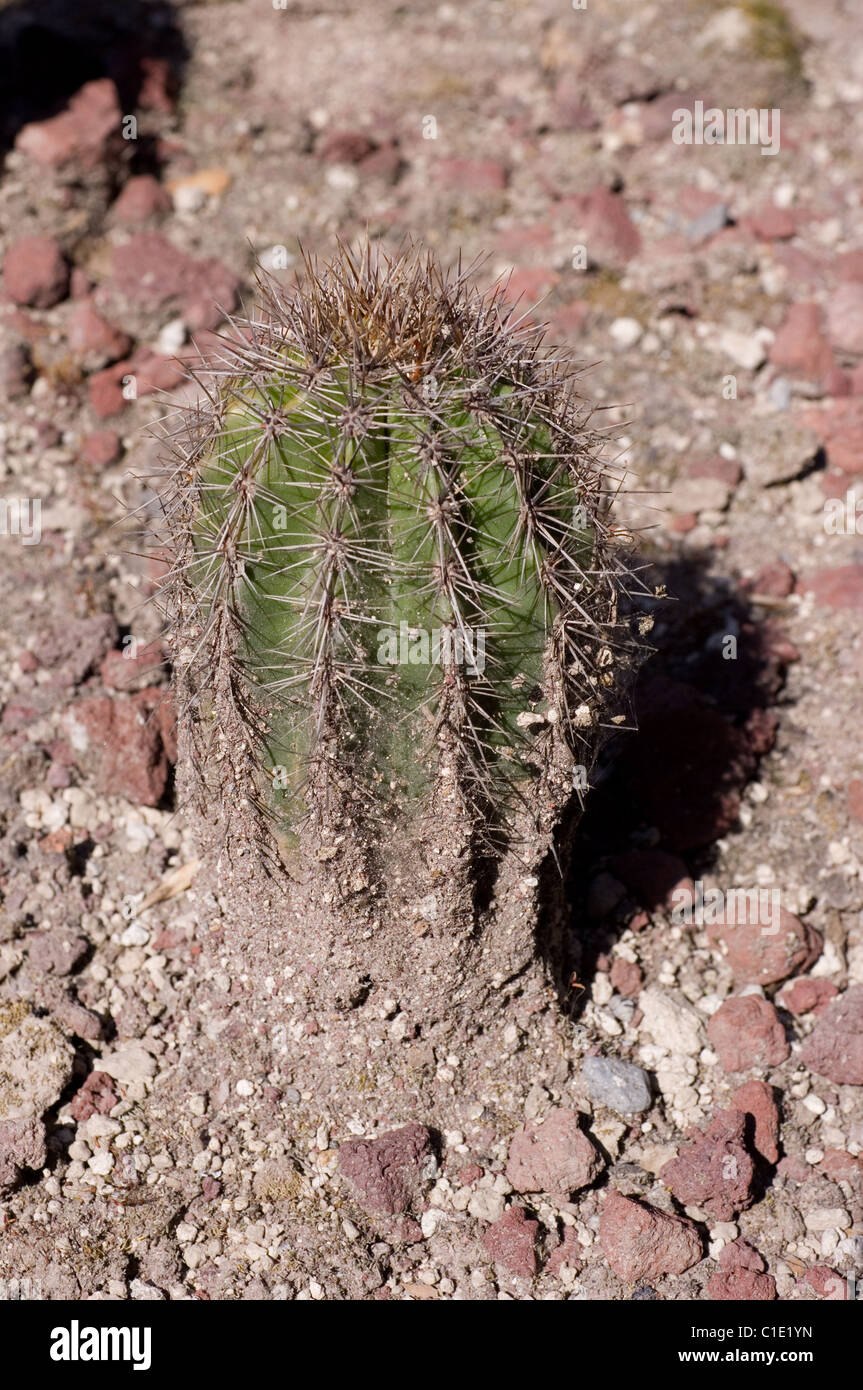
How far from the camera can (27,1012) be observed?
3.81 m

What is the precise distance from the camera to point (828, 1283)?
11.1 feet

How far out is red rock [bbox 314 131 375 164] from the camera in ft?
20.4

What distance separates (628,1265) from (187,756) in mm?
1720

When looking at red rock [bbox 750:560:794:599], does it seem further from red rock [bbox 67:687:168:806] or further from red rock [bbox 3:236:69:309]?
red rock [bbox 3:236:69:309]

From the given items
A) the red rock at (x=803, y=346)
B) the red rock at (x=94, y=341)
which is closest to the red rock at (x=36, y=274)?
the red rock at (x=94, y=341)

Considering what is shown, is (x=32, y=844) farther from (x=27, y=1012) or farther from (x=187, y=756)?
(x=187, y=756)

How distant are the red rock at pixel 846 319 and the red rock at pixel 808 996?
2.88m

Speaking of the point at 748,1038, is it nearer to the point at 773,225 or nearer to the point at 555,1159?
the point at 555,1159

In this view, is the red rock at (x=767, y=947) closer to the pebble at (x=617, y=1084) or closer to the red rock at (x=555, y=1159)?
the pebble at (x=617, y=1084)

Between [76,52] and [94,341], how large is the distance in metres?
1.92

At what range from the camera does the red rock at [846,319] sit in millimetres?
5598

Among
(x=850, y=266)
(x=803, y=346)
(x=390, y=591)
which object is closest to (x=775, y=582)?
(x=803, y=346)

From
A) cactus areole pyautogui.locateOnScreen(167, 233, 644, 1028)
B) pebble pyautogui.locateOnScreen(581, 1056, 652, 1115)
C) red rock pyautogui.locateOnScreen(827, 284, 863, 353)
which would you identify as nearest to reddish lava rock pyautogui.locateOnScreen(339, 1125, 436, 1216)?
pebble pyautogui.locateOnScreen(581, 1056, 652, 1115)

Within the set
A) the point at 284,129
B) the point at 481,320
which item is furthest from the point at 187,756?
the point at 284,129
